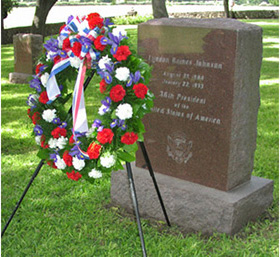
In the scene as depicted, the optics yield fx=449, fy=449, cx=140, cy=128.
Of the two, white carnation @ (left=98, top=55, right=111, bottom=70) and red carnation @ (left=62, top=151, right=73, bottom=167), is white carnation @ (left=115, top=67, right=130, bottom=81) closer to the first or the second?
white carnation @ (left=98, top=55, right=111, bottom=70)

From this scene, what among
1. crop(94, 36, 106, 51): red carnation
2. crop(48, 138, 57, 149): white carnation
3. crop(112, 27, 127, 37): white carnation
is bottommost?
crop(48, 138, 57, 149): white carnation

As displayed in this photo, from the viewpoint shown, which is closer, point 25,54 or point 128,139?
point 128,139

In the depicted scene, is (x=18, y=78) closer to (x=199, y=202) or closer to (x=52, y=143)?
(x=52, y=143)

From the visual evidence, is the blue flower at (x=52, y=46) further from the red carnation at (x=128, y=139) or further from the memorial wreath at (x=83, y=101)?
the red carnation at (x=128, y=139)

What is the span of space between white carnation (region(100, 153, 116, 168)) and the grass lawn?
0.77 metres

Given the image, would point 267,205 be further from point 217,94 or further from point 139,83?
point 139,83

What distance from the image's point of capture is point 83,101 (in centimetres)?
299

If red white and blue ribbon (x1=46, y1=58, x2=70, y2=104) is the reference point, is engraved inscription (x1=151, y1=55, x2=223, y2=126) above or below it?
below

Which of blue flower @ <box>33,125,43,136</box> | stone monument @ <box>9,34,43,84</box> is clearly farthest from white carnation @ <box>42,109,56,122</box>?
stone monument @ <box>9,34,43,84</box>

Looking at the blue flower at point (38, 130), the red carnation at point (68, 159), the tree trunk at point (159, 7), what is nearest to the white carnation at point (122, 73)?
the red carnation at point (68, 159)

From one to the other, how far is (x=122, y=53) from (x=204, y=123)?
42.1 inches

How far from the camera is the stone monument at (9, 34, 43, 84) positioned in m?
9.14

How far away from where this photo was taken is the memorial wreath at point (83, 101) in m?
2.86

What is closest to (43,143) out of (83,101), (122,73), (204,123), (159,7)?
(83,101)
